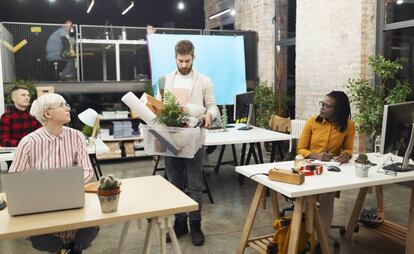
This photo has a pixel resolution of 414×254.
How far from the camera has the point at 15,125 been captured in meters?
4.14

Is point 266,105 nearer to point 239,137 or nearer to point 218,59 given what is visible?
point 218,59

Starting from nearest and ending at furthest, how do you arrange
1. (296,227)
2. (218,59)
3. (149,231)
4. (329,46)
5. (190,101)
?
1. (149,231)
2. (296,227)
3. (190,101)
4. (329,46)
5. (218,59)

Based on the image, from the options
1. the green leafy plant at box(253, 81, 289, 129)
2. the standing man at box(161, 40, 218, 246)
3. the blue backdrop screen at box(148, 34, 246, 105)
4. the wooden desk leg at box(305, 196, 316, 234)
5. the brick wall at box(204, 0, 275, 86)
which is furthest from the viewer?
the brick wall at box(204, 0, 275, 86)

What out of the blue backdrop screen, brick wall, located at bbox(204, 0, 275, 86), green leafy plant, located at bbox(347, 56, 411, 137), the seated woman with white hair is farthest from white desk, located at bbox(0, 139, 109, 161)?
brick wall, located at bbox(204, 0, 275, 86)

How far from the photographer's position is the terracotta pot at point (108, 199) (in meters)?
1.71

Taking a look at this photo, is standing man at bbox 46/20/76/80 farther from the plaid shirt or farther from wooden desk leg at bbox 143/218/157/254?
wooden desk leg at bbox 143/218/157/254

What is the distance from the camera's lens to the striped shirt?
2010 millimetres

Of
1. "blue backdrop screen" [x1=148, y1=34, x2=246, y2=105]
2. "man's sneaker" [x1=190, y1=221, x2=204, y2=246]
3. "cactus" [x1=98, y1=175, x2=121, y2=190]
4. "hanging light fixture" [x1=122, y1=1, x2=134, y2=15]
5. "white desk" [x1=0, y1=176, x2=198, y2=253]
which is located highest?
"hanging light fixture" [x1=122, y1=1, x2=134, y2=15]

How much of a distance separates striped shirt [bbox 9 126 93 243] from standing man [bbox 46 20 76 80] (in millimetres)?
4341

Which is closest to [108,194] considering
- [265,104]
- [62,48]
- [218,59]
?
[62,48]

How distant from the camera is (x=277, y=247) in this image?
100 inches

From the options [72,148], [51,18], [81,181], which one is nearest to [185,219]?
[72,148]

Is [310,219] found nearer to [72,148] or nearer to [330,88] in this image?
[72,148]

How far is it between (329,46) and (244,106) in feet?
5.55
